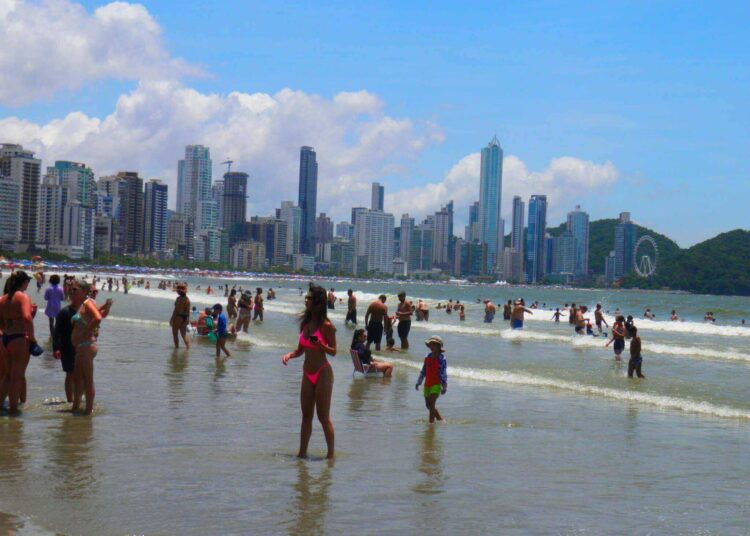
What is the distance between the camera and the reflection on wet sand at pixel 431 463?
7.69 metres

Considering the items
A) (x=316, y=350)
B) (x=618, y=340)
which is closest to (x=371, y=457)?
(x=316, y=350)

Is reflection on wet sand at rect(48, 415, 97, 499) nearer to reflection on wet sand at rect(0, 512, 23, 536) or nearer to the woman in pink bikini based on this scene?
reflection on wet sand at rect(0, 512, 23, 536)

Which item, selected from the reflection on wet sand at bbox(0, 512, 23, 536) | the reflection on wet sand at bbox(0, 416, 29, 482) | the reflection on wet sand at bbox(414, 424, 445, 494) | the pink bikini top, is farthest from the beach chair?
the reflection on wet sand at bbox(0, 512, 23, 536)

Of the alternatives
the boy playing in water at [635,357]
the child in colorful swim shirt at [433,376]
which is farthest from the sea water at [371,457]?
the boy playing in water at [635,357]

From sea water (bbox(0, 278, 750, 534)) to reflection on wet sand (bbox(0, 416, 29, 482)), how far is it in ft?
0.11

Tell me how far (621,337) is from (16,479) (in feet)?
60.0

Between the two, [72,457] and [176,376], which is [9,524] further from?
[176,376]

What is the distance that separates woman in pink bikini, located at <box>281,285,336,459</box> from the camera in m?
8.08

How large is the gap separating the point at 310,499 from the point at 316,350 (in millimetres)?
1593

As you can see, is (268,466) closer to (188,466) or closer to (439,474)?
(188,466)

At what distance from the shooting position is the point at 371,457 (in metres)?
8.86

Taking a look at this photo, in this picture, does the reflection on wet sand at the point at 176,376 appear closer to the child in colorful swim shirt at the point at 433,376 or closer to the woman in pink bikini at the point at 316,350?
the child in colorful swim shirt at the point at 433,376

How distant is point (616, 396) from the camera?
15.0 m

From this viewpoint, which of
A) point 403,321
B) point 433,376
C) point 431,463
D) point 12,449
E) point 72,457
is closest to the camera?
point 72,457
